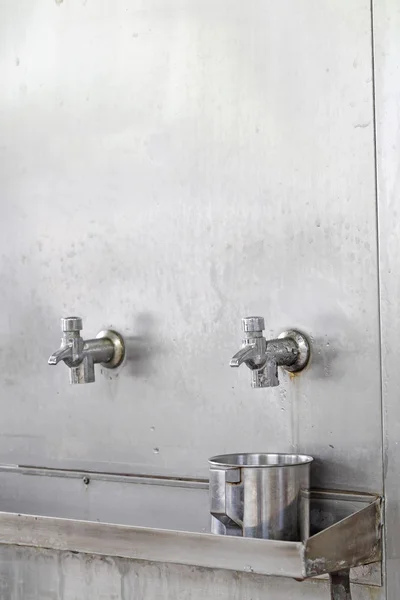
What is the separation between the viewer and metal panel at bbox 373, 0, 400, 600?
127 centimetres

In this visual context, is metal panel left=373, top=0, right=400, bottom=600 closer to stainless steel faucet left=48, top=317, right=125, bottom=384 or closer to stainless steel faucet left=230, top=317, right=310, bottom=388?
stainless steel faucet left=230, top=317, right=310, bottom=388

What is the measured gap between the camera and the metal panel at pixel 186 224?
133 centimetres

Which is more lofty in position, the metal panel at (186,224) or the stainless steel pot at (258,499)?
the metal panel at (186,224)

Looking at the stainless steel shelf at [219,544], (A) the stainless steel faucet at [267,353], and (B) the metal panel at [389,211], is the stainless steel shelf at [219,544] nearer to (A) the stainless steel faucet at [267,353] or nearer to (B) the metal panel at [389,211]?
(B) the metal panel at [389,211]

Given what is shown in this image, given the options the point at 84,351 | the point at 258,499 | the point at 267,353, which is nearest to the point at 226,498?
the point at 258,499

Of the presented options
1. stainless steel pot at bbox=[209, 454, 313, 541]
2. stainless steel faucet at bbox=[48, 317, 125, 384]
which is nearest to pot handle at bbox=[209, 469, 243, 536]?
stainless steel pot at bbox=[209, 454, 313, 541]

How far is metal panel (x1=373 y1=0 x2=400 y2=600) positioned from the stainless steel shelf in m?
0.07

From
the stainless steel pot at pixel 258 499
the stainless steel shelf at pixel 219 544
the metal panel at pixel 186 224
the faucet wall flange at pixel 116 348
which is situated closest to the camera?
the stainless steel shelf at pixel 219 544

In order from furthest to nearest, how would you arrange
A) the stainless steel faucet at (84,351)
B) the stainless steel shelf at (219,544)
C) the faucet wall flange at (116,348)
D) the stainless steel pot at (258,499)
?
the faucet wall flange at (116,348)
the stainless steel faucet at (84,351)
the stainless steel pot at (258,499)
the stainless steel shelf at (219,544)

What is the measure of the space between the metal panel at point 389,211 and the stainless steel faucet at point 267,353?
14cm

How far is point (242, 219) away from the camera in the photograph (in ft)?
4.75

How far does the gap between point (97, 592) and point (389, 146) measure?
0.86 metres

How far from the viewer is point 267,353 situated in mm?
1323

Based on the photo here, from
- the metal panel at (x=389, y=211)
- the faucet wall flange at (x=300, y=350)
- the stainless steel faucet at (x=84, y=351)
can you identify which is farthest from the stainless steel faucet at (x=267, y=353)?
the stainless steel faucet at (x=84, y=351)
